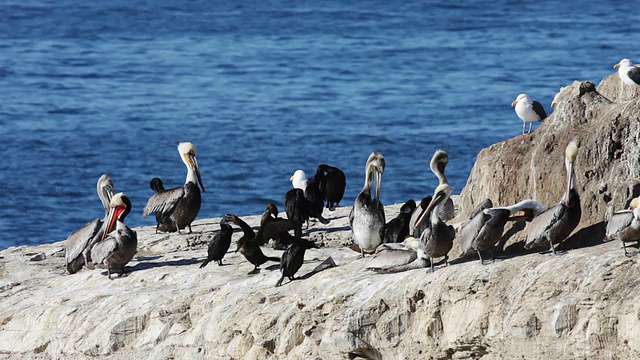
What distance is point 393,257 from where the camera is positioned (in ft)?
38.8

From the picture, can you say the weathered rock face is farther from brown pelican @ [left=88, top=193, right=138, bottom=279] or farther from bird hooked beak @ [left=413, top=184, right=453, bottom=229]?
brown pelican @ [left=88, top=193, right=138, bottom=279]

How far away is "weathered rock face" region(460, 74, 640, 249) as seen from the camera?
11523 mm

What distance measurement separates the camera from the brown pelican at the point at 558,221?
1092 centimetres

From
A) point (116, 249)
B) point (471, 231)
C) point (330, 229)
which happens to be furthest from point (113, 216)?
point (471, 231)

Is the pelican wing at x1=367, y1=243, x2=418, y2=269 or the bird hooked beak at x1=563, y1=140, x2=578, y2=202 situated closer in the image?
the bird hooked beak at x1=563, y1=140, x2=578, y2=202

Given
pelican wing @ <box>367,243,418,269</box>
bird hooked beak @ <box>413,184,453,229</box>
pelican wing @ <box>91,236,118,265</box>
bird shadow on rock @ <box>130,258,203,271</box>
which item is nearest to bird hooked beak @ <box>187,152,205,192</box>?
bird shadow on rock @ <box>130,258,203,271</box>

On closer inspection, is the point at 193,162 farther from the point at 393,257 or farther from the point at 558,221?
the point at 558,221

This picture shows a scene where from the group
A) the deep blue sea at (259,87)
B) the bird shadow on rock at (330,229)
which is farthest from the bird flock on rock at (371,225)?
the deep blue sea at (259,87)

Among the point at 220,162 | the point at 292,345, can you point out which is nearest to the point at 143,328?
the point at 292,345

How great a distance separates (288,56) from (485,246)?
106 feet

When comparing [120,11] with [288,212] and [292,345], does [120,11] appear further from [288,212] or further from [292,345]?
[292,345]

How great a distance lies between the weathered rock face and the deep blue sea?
13.2 metres

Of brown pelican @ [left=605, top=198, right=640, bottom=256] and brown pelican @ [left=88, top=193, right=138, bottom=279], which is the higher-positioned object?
brown pelican @ [left=605, top=198, right=640, bottom=256]

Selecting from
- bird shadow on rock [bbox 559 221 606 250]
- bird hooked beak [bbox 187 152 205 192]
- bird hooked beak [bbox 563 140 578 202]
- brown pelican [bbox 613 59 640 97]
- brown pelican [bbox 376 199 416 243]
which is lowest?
brown pelican [bbox 376 199 416 243]
